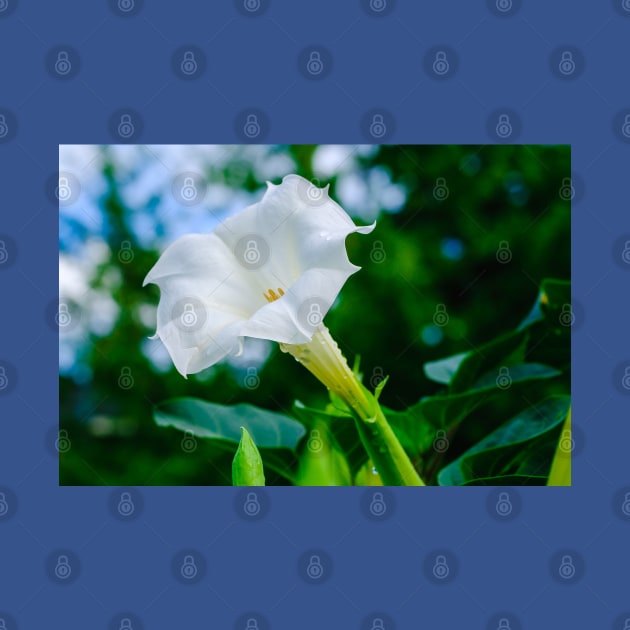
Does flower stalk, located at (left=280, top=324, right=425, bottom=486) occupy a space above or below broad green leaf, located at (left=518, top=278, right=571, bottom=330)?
below

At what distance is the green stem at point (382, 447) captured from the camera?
0.81 meters

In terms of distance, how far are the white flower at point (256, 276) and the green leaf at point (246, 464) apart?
9 cm

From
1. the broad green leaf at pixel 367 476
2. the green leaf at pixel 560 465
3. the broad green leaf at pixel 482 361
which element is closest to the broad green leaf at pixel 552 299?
the broad green leaf at pixel 482 361

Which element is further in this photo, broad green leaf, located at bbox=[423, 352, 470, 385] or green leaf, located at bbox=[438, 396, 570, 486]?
broad green leaf, located at bbox=[423, 352, 470, 385]

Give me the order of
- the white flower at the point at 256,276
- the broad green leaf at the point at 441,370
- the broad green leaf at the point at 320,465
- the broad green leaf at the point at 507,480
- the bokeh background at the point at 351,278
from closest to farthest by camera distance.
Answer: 1. the white flower at the point at 256,276
2. the broad green leaf at the point at 507,480
3. the broad green leaf at the point at 320,465
4. the broad green leaf at the point at 441,370
5. the bokeh background at the point at 351,278

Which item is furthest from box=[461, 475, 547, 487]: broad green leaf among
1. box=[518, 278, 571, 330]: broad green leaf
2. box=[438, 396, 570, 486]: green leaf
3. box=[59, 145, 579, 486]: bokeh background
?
box=[59, 145, 579, 486]: bokeh background

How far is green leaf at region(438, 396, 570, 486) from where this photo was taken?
89 cm

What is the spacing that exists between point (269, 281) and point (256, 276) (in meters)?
0.02

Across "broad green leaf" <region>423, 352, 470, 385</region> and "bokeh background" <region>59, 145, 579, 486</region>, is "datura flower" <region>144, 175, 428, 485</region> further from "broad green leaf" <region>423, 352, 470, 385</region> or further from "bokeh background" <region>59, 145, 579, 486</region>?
"bokeh background" <region>59, 145, 579, 486</region>

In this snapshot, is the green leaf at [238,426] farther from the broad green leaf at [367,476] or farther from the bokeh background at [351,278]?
the bokeh background at [351,278]

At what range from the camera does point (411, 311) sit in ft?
6.77

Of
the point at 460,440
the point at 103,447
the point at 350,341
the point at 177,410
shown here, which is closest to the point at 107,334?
the point at 103,447

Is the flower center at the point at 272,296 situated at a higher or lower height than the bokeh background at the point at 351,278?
lower

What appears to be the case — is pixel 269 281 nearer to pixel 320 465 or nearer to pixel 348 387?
pixel 348 387
